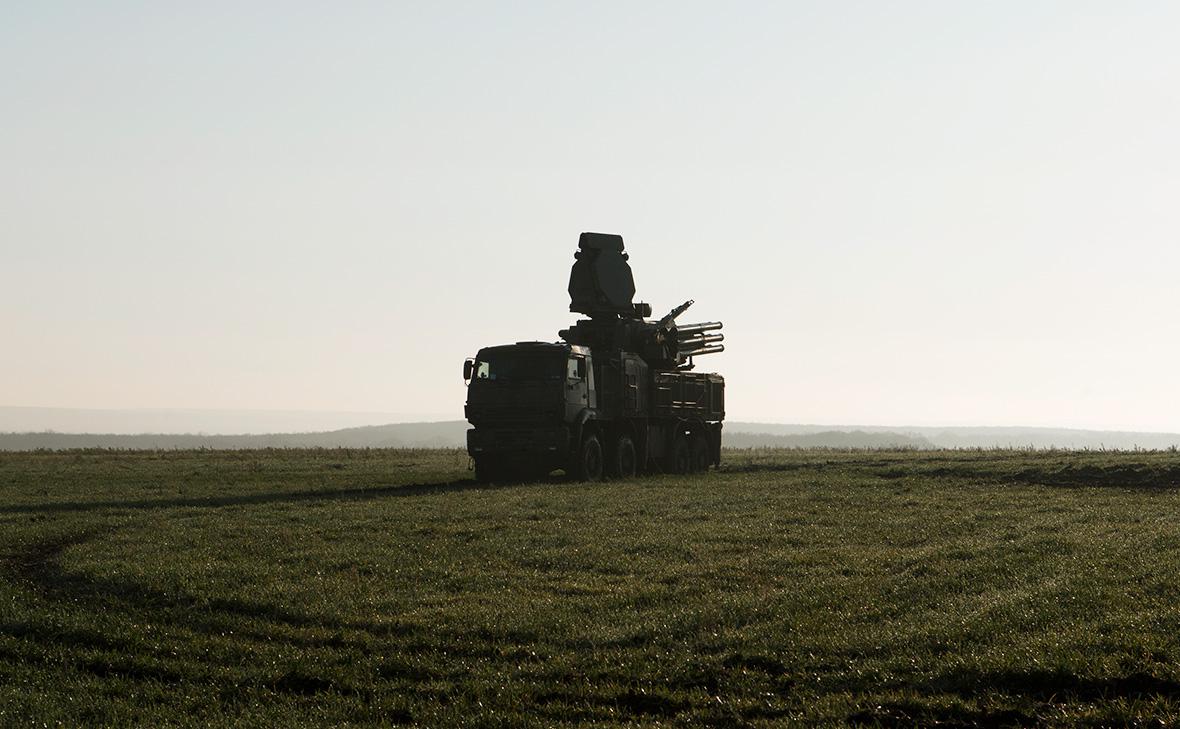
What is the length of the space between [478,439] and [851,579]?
2173 cm

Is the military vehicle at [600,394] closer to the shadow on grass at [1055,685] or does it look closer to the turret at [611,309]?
the turret at [611,309]

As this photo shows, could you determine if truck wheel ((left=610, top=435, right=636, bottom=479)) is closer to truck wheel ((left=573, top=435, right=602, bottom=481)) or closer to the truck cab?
truck wheel ((left=573, top=435, right=602, bottom=481))

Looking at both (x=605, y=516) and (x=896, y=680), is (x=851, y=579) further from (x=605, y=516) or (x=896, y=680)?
(x=605, y=516)

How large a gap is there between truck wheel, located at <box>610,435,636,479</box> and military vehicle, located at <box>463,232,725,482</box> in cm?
5

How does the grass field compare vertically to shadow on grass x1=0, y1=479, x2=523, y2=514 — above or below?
below

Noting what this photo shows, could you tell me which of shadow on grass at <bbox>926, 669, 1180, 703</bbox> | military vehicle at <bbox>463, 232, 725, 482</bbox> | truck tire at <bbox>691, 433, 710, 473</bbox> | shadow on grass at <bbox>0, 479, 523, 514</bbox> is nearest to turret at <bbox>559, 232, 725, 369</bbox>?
military vehicle at <bbox>463, 232, 725, 482</bbox>

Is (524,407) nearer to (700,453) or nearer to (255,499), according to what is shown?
(255,499)

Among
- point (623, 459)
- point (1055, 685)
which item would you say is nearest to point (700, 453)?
point (623, 459)

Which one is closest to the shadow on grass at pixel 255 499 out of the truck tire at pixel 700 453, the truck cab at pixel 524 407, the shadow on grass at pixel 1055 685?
the truck cab at pixel 524 407

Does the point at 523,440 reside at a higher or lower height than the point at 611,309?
lower

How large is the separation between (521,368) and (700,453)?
492 inches

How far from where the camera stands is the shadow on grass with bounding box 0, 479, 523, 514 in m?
A: 30.1

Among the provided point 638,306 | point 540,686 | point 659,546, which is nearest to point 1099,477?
point 638,306

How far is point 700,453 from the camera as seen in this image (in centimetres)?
4834
